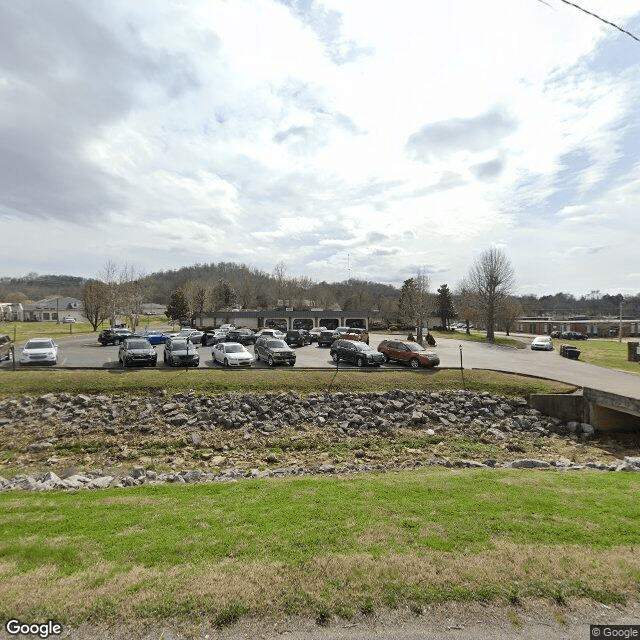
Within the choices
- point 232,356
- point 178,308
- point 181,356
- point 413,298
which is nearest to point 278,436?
point 232,356

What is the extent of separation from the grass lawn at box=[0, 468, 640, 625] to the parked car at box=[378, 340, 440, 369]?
1676 centimetres

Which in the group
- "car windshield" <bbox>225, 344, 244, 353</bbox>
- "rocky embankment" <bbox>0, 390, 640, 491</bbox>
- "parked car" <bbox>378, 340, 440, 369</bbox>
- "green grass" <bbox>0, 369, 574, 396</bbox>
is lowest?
"rocky embankment" <bbox>0, 390, 640, 491</bbox>

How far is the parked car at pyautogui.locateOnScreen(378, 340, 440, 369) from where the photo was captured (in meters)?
24.9

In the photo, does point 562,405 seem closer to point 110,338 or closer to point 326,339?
point 326,339

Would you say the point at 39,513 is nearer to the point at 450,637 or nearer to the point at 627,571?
the point at 450,637

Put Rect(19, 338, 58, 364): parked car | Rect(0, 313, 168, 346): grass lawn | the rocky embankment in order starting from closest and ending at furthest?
1. the rocky embankment
2. Rect(19, 338, 58, 364): parked car
3. Rect(0, 313, 168, 346): grass lawn

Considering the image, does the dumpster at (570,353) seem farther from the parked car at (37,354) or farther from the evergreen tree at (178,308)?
the evergreen tree at (178,308)

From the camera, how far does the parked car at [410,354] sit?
982 inches

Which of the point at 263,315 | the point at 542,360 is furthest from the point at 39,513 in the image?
the point at 263,315

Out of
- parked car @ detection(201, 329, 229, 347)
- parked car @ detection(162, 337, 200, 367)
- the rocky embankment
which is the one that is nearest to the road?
parked car @ detection(162, 337, 200, 367)

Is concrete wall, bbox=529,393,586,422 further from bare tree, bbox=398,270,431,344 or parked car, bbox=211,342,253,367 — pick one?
bare tree, bbox=398,270,431,344

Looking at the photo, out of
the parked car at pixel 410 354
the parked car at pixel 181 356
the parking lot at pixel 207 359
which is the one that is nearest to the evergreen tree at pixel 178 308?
the parking lot at pixel 207 359

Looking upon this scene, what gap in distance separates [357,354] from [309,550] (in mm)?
20235

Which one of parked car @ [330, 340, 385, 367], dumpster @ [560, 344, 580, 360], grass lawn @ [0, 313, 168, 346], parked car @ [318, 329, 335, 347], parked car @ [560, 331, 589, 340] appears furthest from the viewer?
parked car @ [560, 331, 589, 340]
